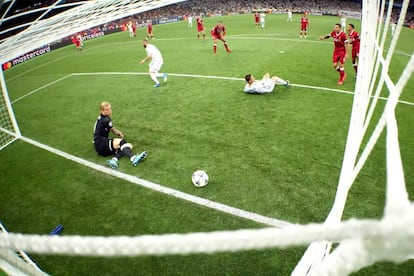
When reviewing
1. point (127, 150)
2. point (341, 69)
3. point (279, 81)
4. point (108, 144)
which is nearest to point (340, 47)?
point (341, 69)

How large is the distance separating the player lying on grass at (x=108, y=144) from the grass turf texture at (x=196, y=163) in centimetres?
24

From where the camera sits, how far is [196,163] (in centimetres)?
656

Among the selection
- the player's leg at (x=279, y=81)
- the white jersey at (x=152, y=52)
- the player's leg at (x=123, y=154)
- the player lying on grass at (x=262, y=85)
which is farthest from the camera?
the white jersey at (x=152, y=52)

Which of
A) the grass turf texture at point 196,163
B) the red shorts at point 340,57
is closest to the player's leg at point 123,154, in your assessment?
the grass turf texture at point 196,163

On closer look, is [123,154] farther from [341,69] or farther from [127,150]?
[341,69]

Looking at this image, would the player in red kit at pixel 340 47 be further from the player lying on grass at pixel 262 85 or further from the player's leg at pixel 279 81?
the player lying on grass at pixel 262 85

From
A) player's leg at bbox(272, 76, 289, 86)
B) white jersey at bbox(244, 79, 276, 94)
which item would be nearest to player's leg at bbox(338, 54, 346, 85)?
player's leg at bbox(272, 76, 289, 86)

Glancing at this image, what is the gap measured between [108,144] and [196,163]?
7.26ft

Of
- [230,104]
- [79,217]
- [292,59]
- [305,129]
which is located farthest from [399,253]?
[292,59]

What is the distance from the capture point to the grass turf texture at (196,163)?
15.5 ft

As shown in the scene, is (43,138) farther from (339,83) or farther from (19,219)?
(339,83)

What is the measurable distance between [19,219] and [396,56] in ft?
51.7

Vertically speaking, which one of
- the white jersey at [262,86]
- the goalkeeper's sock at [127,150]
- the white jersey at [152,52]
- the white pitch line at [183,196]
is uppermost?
the white jersey at [152,52]

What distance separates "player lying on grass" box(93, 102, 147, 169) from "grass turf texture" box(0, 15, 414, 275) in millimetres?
242
